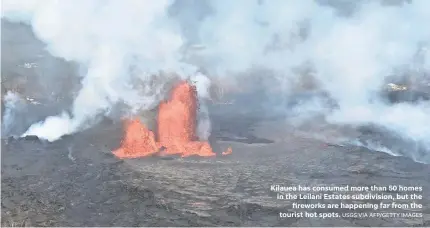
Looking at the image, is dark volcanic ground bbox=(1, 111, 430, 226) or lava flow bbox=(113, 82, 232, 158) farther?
lava flow bbox=(113, 82, 232, 158)

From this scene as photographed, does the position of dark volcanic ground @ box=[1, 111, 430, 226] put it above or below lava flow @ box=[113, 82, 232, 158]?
below

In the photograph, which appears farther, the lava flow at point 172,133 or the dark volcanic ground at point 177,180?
the lava flow at point 172,133

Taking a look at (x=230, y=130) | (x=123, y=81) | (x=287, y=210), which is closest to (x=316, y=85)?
(x=230, y=130)

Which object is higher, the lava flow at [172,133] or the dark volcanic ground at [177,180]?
the lava flow at [172,133]

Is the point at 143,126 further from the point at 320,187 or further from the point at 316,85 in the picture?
the point at 316,85
